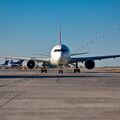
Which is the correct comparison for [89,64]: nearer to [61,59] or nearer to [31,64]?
[61,59]

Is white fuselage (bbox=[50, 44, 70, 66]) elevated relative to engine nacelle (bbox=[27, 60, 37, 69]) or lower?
elevated

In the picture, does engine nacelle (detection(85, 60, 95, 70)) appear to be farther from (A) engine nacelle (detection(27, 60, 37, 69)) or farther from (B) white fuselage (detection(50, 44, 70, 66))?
(A) engine nacelle (detection(27, 60, 37, 69))

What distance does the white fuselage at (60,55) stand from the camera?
47975 mm

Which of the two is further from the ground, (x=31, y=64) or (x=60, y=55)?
(x=60, y=55)

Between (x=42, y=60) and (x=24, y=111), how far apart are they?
142 feet

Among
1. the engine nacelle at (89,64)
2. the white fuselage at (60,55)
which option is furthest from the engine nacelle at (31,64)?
the engine nacelle at (89,64)

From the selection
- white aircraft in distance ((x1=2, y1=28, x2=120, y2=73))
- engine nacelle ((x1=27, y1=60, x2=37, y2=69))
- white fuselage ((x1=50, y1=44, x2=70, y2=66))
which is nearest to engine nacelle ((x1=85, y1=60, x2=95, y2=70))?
white aircraft in distance ((x1=2, y1=28, x2=120, y2=73))

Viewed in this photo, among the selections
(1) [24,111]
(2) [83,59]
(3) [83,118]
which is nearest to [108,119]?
(3) [83,118]

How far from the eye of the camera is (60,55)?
4769 centimetres

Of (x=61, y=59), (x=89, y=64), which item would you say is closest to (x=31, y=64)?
(x=61, y=59)

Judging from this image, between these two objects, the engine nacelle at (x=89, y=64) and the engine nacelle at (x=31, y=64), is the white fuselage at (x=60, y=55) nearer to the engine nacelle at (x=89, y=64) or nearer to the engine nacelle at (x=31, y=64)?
the engine nacelle at (x=89, y=64)

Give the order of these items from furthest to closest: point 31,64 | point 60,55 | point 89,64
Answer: point 31,64, point 89,64, point 60,55

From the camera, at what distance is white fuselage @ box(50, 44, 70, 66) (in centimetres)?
4797

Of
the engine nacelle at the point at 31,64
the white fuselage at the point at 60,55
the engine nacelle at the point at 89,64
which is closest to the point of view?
the white fuselage at the point at 60,55
